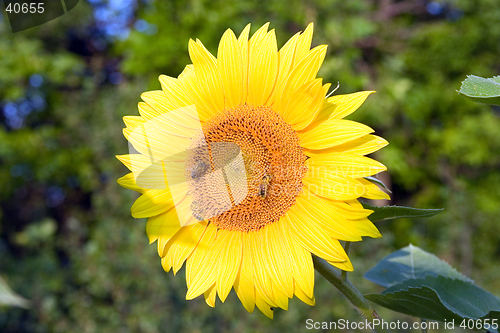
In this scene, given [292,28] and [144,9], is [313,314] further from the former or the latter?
[144,9]

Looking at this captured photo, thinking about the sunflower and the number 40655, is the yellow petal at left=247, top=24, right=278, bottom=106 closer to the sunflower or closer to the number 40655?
the sunflower

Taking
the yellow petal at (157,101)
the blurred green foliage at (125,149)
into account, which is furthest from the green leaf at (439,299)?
the blurred green foliage at (125,149)

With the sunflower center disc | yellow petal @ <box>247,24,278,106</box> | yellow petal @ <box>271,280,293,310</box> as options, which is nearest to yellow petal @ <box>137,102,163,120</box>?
the sunflower center disc

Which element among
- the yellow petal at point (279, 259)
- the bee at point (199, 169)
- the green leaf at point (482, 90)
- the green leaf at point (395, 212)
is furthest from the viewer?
the bee at point (199, 169)

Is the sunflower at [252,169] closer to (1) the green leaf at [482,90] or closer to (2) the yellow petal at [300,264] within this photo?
(2) the yellow petal at [300,264]

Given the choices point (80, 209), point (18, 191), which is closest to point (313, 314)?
point (80, 209)

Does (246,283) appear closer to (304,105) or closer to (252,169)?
(252,169)

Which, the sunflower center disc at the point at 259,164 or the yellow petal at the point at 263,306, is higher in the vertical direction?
the sunflower center disc at the point at 259,164
